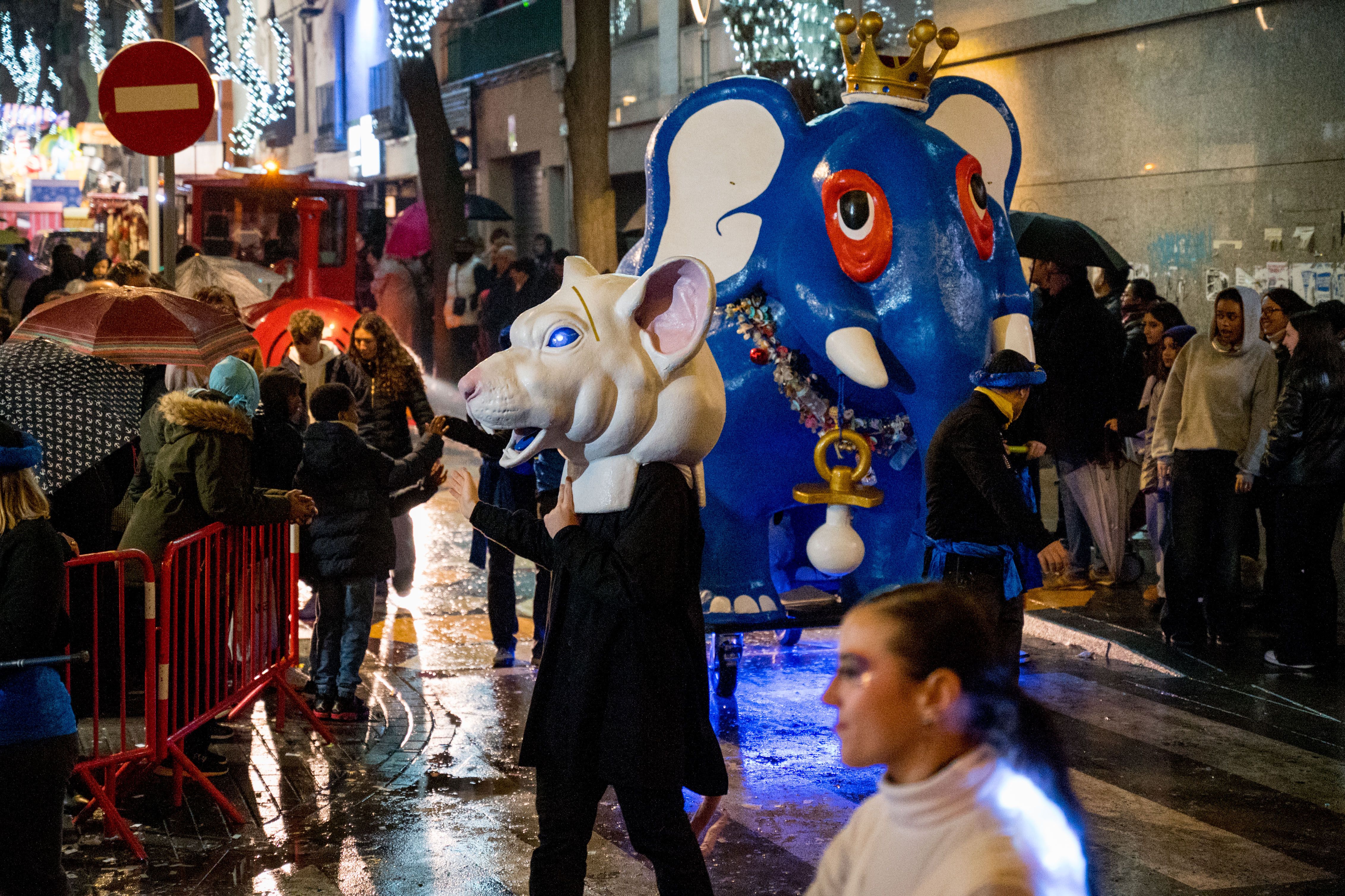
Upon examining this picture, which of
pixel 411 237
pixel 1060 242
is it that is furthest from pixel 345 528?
pixel 411 237

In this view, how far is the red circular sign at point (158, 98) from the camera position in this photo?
797 centimetres

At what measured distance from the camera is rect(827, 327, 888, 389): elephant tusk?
6066mm

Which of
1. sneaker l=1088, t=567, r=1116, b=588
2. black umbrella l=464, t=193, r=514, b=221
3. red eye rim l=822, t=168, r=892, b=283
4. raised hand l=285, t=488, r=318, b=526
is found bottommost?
sneaker l=1088, t=567, r=1116, b=588

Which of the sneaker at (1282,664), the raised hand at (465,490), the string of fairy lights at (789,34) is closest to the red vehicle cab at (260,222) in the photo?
the string of fairy lights at (789,34)

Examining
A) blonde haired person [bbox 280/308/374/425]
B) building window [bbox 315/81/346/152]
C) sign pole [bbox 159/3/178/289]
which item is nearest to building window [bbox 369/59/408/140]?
building window [bbox 315/81/346/152]

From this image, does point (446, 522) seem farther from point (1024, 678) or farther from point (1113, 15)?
point (1113, 15)

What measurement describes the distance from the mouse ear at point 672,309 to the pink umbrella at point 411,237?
18.8 m

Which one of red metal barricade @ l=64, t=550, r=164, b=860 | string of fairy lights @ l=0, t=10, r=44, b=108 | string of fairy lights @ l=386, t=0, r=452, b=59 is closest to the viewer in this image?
red metal barricade @ l=64, t=550, r=164, b=860

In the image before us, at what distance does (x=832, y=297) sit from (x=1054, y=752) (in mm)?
4365

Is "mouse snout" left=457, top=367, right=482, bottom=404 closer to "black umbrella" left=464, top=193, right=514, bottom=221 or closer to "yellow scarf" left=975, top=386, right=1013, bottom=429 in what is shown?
"yellow scarf" left=975, top=386, right=1013, bottom=429

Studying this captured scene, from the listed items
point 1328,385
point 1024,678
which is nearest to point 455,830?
point 1024,678

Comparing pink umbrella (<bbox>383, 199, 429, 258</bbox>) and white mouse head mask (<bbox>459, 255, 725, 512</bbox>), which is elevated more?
pink umbrella (<bbox>383, 199, 429, 258</bbox>)

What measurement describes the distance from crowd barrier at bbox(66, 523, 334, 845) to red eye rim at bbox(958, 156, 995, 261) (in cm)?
321

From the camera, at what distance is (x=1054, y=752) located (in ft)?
6.53
